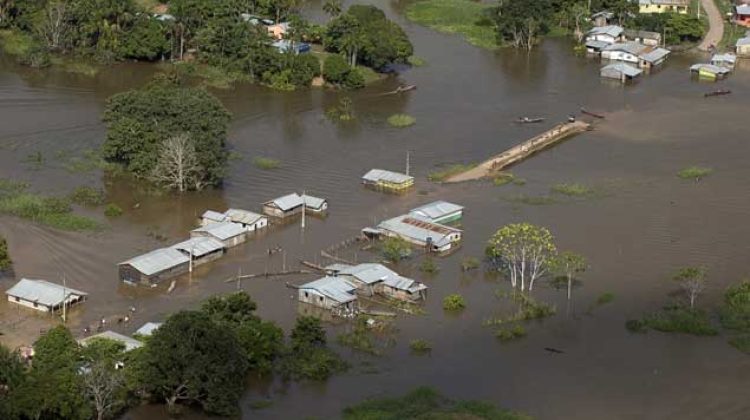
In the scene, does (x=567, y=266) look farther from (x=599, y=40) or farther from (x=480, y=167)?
(x=599, y=40)

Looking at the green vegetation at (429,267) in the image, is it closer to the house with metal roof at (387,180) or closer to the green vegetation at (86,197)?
the house with metal roof at (387,180)

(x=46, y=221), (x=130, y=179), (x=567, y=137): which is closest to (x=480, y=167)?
(x=567, y=137)

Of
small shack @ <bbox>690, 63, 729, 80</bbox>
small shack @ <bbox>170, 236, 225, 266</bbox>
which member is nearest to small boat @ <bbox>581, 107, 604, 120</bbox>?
small shack @ <bbox>690, 63, 729, 80</bbox>

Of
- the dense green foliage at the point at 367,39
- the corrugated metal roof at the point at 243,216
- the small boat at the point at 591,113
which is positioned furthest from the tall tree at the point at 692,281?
the dense green foliage at the point at 367,39

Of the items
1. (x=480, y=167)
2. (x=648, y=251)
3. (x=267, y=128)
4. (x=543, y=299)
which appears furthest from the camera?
(x=267, y=128)

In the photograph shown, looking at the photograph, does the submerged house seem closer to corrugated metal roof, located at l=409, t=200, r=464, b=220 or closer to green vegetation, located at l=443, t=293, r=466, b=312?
corrugated metal roof, located at l=409, t=200, r=464, b=220

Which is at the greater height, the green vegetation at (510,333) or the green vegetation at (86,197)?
the green vegetation at (86,197)
